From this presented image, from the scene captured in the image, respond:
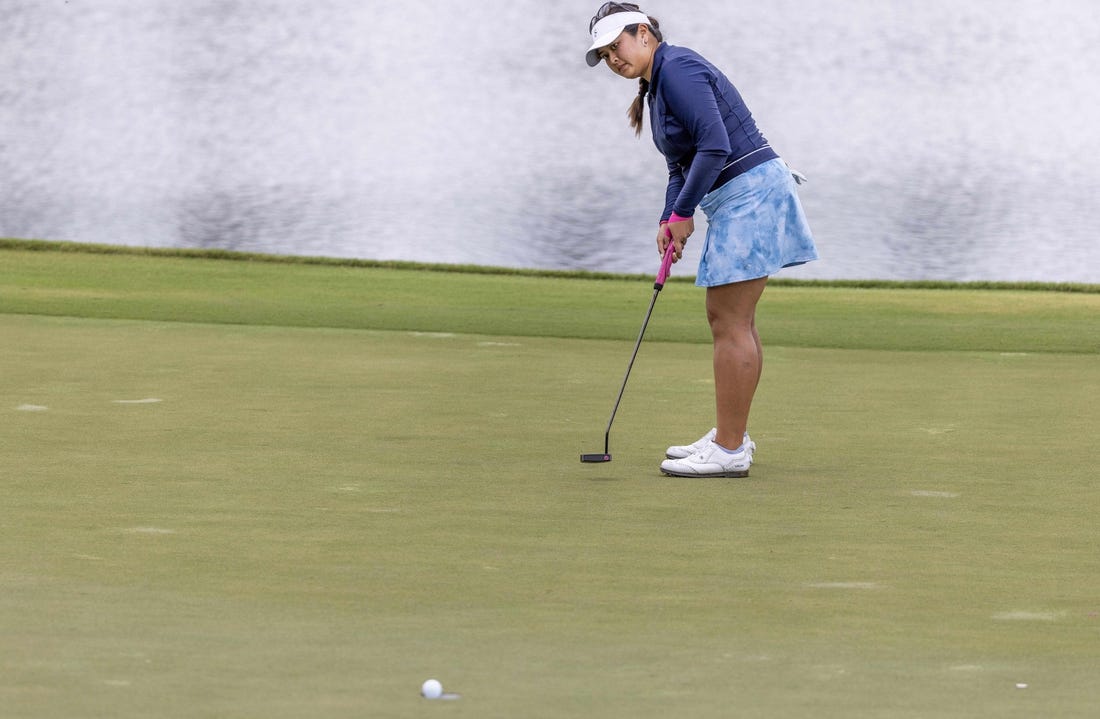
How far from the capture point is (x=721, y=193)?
5.38m

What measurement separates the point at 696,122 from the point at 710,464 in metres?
0.97

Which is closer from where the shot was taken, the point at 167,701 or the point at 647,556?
the point at 167,701

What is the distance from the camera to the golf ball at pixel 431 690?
284cm

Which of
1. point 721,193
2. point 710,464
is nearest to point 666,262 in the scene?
point 721,193

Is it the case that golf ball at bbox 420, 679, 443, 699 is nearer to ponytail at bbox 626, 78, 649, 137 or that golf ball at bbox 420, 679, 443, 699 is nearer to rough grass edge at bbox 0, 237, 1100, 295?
ponytail at bbox 626, 78, 649, 137

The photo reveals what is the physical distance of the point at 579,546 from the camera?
4.05 metres

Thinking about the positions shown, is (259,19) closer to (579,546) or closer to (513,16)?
(513,16)

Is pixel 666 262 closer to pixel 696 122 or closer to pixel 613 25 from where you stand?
pixel 696 122

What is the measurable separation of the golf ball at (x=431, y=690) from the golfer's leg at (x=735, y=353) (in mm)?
2567

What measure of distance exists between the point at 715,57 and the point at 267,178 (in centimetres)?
647

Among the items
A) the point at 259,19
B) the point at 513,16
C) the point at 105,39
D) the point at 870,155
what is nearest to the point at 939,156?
the point at 870,155

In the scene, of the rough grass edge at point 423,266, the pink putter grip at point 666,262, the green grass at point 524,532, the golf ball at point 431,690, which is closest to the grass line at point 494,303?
the rough grass edge at point 423,266

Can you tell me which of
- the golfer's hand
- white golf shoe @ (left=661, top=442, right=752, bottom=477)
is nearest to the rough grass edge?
the golfer's hand

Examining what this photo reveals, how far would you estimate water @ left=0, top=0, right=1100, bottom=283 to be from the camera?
1825 centimetres
